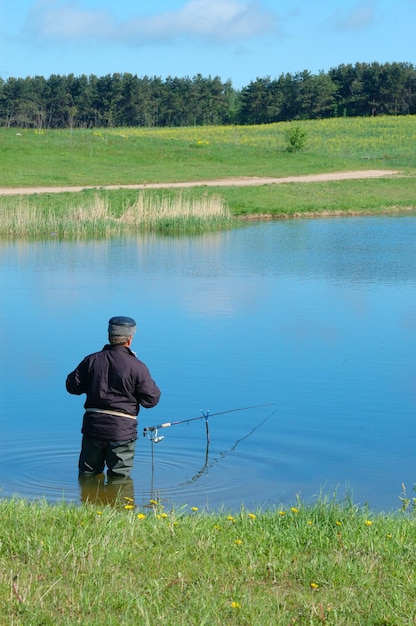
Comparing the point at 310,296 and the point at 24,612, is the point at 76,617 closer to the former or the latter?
the point at 24,612

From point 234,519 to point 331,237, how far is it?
2439 cm

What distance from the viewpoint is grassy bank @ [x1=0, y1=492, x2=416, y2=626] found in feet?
15.3

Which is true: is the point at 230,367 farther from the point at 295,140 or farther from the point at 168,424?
the point at 295,140

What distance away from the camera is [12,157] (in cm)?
5675

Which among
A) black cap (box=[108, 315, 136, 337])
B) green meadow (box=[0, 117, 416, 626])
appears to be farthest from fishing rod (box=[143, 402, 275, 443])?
black cap (box=[108, 315, 136, 337])

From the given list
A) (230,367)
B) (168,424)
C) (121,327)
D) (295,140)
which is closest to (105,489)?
(168,424)

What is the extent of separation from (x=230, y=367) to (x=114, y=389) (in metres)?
5.02

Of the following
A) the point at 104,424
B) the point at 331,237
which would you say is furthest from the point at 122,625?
the point at 331,237

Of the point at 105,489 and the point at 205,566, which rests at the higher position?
the point at 205,566

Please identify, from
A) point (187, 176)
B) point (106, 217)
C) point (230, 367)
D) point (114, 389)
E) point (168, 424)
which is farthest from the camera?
point (187, 176)

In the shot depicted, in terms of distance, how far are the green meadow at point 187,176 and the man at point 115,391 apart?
73.4 ft

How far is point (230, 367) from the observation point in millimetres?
12891

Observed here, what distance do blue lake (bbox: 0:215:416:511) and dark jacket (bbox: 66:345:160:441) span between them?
0.53 m

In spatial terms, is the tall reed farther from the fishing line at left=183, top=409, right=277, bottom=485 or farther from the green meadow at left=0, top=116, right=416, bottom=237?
the fishing line at left=183, top=409, right=277, bottom=485
